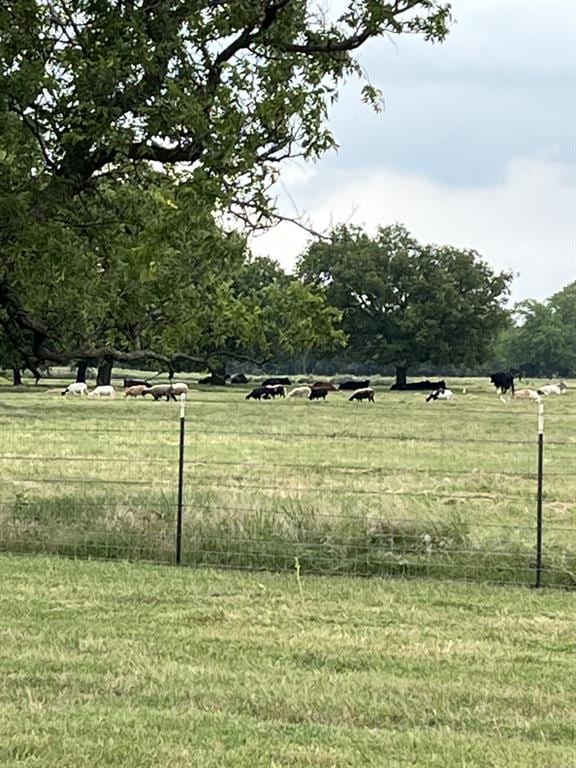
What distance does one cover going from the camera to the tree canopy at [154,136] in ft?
35.7

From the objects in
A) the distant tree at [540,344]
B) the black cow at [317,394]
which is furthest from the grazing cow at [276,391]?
the distant tree at [540,344]

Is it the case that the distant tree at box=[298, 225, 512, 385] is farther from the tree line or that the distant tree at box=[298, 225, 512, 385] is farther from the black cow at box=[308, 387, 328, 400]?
the tree line

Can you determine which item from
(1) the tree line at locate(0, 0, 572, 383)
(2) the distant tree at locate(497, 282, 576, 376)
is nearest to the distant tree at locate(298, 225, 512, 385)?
(2) the distant tree at locate(497, 282, 576, 376)

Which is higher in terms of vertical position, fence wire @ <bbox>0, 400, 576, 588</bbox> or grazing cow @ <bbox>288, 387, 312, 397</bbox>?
grazing cow @ <bbox>288, 387, 312, 397</bbox>

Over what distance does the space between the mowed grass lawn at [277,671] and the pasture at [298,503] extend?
2.22 feet

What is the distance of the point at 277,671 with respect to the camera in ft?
23.1

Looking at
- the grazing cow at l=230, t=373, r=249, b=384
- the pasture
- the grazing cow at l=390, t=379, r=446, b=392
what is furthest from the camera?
the grazing cow at l=230, t=373, r=249, b=384

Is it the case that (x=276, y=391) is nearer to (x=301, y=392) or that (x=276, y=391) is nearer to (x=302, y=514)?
(x=301, y=392)

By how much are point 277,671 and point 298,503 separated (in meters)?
5.53

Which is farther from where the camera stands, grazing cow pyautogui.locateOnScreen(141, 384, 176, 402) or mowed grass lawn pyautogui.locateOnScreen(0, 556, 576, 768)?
grazing cow pyautogui.locateOnScreen(141, 384, 176, 402)

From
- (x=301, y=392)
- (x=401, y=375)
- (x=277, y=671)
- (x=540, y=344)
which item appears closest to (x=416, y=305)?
(x=401, y=375)

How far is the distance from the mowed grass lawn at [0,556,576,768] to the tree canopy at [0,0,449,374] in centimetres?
317

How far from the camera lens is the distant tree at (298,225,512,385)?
253ft

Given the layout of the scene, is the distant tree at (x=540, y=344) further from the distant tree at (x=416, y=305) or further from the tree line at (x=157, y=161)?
the tree line at (x=157, y=161)
